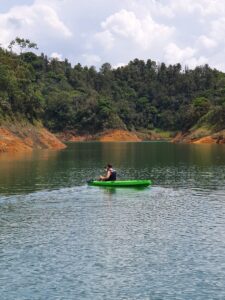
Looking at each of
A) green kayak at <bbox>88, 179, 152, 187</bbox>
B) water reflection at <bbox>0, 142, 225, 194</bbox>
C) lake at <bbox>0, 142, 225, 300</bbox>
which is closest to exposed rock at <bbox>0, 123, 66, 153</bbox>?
water reflection at <bbox>0, 142, 225, 194</bbox>

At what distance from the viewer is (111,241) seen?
35531 millimetres

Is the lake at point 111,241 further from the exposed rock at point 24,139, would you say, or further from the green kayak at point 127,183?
the exposed rock at point 24,139

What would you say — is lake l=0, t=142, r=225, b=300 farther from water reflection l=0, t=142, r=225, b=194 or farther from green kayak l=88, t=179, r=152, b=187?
green kayak l=88, t=179, r=152, b=187

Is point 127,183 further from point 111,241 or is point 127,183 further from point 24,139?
point 24,139

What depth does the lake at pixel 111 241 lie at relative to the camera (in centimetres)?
2677

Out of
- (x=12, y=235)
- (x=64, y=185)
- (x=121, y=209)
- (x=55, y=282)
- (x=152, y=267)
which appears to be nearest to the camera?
(x=55, y=282)

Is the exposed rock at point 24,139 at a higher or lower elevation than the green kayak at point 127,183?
higher

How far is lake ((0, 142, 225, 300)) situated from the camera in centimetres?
2677

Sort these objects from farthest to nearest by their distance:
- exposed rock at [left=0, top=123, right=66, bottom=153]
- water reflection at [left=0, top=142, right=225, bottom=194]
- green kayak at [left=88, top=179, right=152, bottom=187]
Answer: exposed rock at [left=0, top=123, right=66, bottom=153], water reflection at [left=0, top=142, right=225, bottom=194], green kayak at [left=88, top=179, right=152, bottom=187]

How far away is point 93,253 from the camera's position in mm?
32562

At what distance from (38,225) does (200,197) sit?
19.5 metres

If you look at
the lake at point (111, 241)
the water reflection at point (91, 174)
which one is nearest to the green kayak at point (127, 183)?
the lake at point (111, 241)

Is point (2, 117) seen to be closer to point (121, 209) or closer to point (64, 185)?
point (64, 185)

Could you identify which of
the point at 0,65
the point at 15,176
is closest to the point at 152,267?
the point at 15,176
